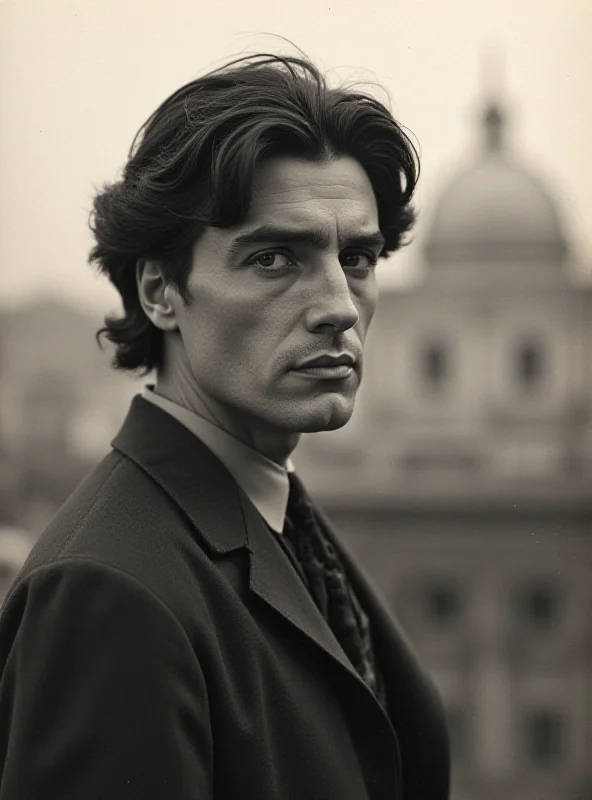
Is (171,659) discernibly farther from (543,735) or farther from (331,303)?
(543,735)

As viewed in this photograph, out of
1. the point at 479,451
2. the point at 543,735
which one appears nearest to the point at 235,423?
the point at 543,735

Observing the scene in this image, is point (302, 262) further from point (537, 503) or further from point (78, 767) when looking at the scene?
point (537, 503)

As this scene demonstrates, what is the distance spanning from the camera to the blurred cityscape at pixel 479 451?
37.0 m

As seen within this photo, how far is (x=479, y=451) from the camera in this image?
41.4 metres

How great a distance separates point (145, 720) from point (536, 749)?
3919 centimetres

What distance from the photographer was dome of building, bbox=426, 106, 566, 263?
1713 inches

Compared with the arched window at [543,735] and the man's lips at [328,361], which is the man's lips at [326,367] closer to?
the man's lips at [328,361]

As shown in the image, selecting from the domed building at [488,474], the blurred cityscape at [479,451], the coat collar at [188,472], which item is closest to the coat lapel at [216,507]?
the coat collar at [188,472]

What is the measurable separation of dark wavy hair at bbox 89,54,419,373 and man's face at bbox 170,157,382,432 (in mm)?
35

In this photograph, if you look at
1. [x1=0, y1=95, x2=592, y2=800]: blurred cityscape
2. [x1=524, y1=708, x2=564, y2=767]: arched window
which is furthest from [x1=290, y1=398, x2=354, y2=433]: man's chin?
[x1=524, y1=708, x2=564, y2=767]: arched window

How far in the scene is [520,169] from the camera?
146 ft

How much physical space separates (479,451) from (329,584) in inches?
1546

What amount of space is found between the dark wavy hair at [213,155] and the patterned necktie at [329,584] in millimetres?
386

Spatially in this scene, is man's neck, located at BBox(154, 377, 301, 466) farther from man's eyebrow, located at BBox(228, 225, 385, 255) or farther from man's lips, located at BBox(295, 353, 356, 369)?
man's eyebrow, located at BBox(228, 225, 385, 255)
